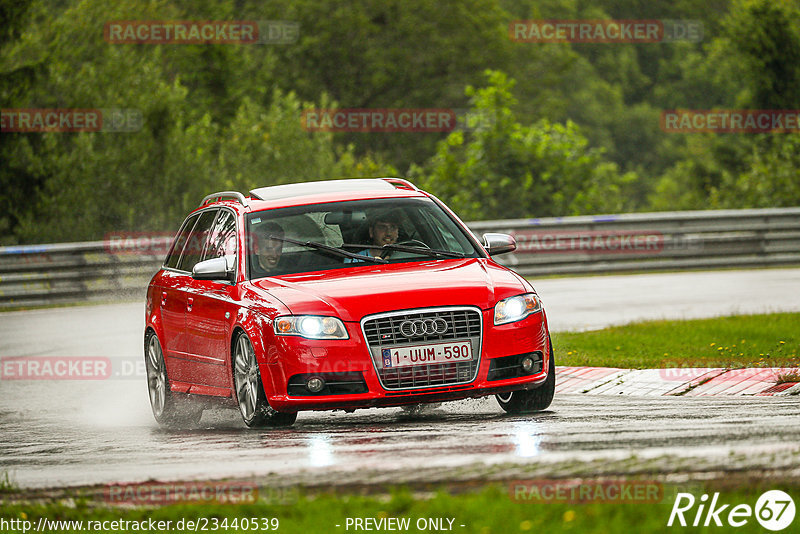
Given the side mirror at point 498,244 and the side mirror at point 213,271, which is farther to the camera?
the side mirror at point 498,244

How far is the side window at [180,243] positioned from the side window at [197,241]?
0.12 meters

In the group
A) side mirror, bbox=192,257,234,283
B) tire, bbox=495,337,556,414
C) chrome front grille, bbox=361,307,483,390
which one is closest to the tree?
side mirror, bbox=192,257,234,283

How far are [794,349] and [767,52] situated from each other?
28.4 meters

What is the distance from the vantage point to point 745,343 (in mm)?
12508

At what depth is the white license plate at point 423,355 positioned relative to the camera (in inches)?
336

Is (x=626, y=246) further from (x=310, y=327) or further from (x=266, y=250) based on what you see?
(x=310, y=327)

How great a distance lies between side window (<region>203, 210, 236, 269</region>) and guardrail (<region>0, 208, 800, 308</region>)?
13024 millimetres

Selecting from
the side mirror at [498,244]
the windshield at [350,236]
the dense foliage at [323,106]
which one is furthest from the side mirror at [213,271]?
the dense foliage at [323,106]

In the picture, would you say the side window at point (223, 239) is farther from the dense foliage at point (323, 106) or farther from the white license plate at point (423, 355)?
the dense foliage at point (323, 106)

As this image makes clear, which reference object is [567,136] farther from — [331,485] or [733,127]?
[331,485]

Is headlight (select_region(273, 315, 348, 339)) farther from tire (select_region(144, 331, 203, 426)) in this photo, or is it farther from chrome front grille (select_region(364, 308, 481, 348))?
tire (select_region(144, 331, 203, 426))

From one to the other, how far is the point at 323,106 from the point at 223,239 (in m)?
29.5

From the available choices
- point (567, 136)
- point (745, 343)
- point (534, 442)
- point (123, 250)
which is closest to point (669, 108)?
point (567, 136)

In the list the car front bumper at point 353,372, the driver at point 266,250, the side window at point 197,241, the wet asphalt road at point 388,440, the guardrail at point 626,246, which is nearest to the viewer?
the wet asphalt road at point 388,440
